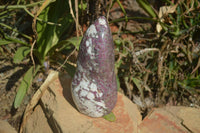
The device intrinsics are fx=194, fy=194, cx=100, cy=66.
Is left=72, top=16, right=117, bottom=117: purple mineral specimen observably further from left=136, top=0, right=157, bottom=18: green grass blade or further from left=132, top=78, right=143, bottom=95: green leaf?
left=136, top=0, right=157, bottom=18: green grass blade

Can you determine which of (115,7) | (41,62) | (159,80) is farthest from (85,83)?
(115,7)

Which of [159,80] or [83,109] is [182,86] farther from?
[83,109]

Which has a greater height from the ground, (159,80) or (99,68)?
(99,68)

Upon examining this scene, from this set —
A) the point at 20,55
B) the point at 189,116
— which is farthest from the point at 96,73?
the point at 189,116

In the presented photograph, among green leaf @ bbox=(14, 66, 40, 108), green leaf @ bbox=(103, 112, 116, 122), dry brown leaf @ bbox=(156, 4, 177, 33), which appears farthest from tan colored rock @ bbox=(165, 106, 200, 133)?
green leaf @ bbox=(14, 66, 40, 108)

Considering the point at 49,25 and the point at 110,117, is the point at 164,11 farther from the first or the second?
the point at 110,117
